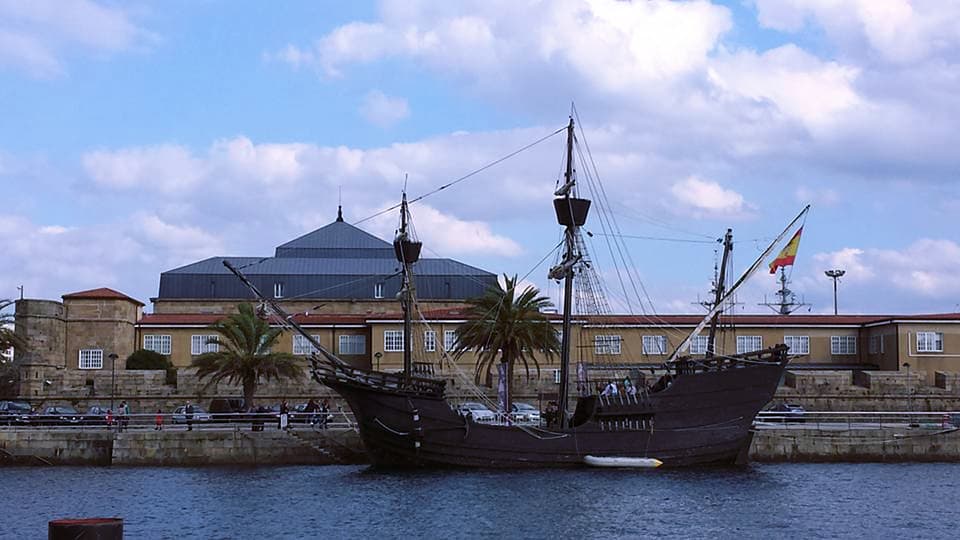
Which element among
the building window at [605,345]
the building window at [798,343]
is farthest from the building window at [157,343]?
the building window at [798,343]

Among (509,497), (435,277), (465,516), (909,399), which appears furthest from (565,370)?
(435,277)

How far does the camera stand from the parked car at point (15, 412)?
172ft

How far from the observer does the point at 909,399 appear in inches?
2753

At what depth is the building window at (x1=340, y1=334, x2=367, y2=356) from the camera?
82125 millimetres

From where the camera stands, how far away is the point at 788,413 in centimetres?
5509

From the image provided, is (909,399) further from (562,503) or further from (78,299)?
(78,299)

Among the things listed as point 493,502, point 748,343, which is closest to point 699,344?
point 748,343

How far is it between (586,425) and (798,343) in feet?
113

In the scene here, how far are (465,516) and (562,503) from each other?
4043 mm

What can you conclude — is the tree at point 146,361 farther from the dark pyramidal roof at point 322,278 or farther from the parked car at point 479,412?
the parked car at point 479,412

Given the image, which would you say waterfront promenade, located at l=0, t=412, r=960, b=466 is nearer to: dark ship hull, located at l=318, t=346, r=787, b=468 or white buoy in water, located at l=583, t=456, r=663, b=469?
dark ship hull, located at l=318, t=346, r=787, b=468

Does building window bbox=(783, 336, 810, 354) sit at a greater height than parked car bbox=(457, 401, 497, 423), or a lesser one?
greater

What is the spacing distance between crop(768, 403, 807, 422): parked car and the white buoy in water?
310 inches

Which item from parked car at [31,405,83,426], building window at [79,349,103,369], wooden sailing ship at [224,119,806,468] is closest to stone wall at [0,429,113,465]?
parked car at [31,405,83,426]
